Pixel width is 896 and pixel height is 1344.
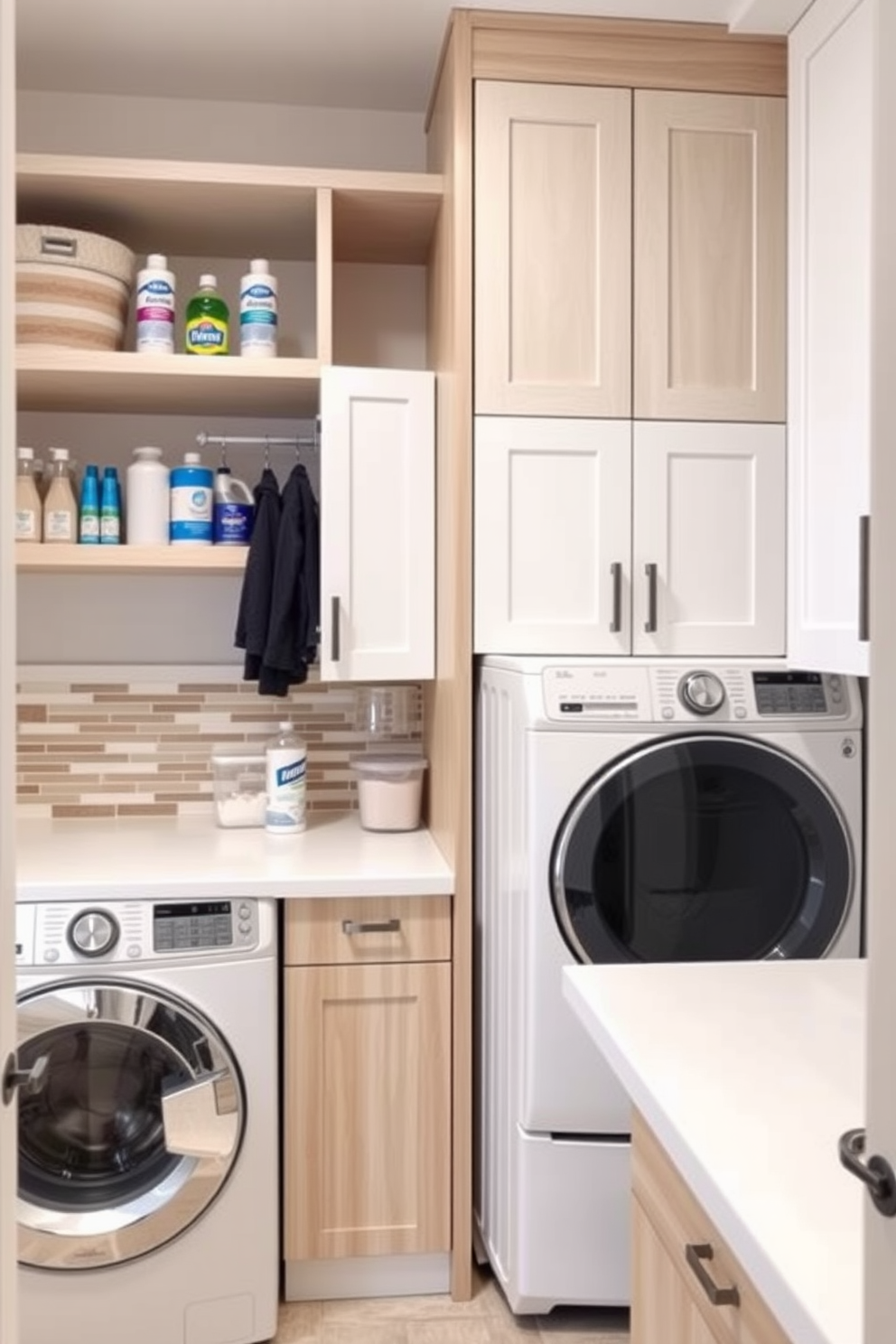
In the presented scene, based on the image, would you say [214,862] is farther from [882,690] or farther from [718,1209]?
[882,690]

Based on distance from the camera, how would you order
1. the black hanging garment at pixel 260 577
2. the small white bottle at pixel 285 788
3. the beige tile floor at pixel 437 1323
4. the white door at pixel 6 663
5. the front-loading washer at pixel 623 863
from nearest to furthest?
the white door at pixel 6 663, the front-loading washer at pixel 623 863, the beige tile floor at pixel 437 1323, the black hanging garment at pixel 260 577, the small white bottle at pixel 285 788

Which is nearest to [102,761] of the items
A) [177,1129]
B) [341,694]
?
[341,694]

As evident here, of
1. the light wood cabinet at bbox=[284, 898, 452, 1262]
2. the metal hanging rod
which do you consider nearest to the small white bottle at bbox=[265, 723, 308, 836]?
the light wood cabinet at bbox=[284, 898, 452, 1262]

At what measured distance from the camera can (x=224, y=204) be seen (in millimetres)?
2393

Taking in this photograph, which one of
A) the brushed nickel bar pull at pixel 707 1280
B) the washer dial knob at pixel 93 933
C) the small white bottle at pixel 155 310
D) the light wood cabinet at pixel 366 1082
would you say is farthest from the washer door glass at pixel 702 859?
the small white bottle at pixel 155 310

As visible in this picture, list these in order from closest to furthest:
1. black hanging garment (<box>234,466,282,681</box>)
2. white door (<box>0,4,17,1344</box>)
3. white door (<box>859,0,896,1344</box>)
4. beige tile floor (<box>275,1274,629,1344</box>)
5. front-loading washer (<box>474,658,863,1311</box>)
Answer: white door (<box>859,0,896,1344</box>)
white door (<box>0,4,17,1344</box>)
front-loading washer (<box>474,658,863,1311</box>)
beige tile floor (<box>275,1274,629,1344</box>)
black hanging garment (<box>234,466,282,681</box>)

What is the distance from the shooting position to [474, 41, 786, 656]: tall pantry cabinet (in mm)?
2158

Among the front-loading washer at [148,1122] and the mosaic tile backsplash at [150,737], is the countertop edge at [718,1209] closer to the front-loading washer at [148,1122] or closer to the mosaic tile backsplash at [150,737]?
the front-loading washer at [148,1122]

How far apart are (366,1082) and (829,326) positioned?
1641 millimetres

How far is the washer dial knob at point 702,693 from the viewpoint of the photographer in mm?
2006

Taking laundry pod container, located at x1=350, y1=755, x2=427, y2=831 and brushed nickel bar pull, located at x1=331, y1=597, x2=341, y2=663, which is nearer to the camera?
brushed nickel bar pull, located at x1=331, y1=597, x2=341, y2=663

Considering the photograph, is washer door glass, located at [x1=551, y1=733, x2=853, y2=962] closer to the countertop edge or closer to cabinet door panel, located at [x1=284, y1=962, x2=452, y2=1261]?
cabinet door panel, located at [x1=284, y1=962, x2=452, y2=1261]

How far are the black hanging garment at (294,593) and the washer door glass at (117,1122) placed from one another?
2.38 ft

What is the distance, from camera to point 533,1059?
198 cm
